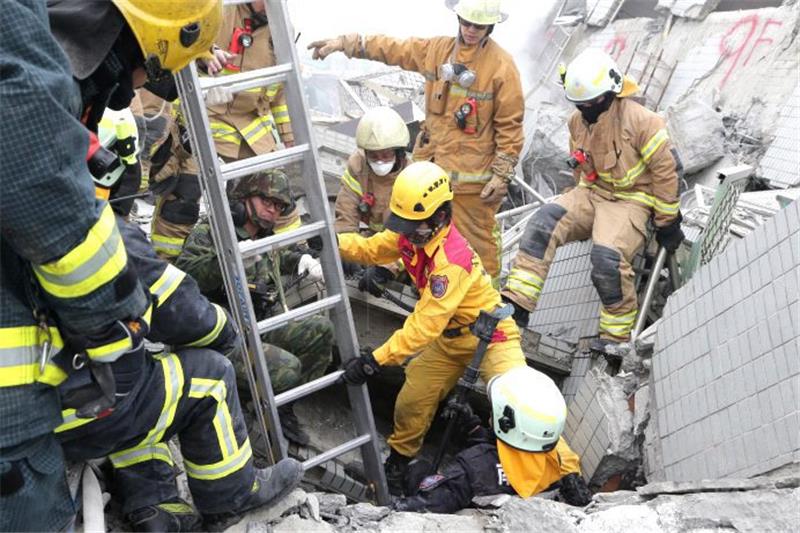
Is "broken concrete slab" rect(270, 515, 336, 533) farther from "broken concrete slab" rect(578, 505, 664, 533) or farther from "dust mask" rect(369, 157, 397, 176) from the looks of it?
"dust mask" rect(369, 157, 397, 176)

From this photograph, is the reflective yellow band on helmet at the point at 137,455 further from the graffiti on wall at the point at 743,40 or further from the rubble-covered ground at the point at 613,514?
the graffiti on wall at the point at 743,40

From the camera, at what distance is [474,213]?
6.29 m

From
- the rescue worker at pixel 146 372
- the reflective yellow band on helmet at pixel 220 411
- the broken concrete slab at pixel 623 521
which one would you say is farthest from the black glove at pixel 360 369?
the broken concrete slab at pixel 623 521

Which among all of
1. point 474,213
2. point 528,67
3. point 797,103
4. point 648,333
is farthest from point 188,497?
point 528,67

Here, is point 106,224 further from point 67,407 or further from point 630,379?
point 630,379

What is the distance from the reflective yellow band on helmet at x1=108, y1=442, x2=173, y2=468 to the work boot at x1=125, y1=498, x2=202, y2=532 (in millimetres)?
163

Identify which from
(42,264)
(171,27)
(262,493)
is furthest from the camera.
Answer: (262,493)

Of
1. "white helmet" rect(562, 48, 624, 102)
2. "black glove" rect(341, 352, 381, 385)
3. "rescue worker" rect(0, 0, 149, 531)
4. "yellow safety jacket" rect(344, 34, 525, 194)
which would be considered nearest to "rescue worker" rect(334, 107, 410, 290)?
"yellow safety jacket" rect(344, 34, 525, 194)

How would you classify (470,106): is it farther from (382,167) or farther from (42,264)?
(42,264)

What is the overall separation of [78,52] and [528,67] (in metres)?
11.7

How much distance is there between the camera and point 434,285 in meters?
4.48

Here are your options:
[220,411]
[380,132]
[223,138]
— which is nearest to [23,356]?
[220,411]

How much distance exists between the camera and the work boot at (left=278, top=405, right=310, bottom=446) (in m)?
4.49

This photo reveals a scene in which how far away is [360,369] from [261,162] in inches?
45.5
